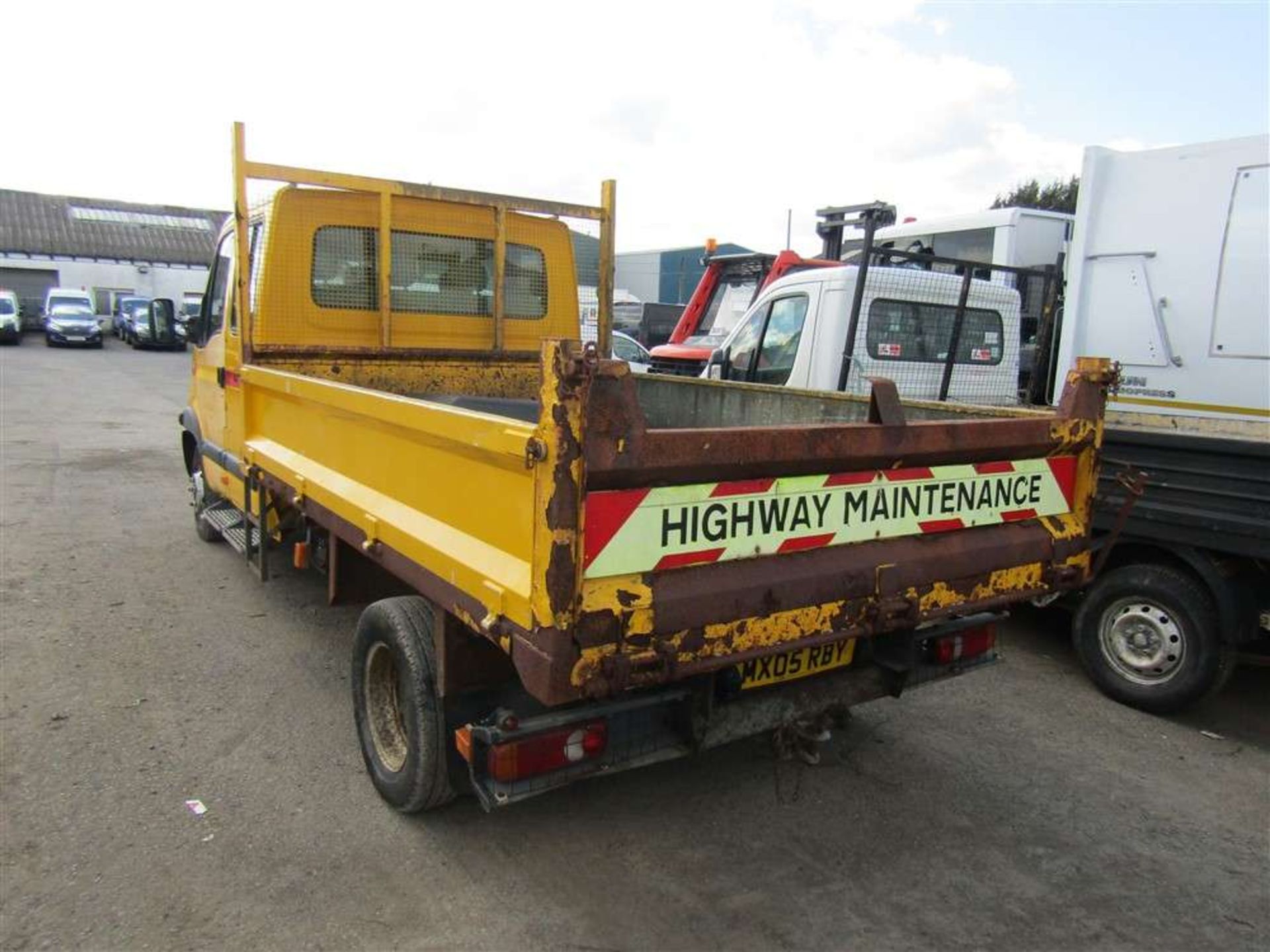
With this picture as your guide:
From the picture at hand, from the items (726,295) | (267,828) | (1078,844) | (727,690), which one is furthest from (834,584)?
(726,295)

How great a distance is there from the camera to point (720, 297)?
11.5 m

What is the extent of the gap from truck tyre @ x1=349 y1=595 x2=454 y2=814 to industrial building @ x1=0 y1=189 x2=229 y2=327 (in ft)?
129

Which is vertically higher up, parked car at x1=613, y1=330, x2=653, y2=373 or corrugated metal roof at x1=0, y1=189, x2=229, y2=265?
corrugated metal roof at x1=0, y1=189, x2=229, y2=265

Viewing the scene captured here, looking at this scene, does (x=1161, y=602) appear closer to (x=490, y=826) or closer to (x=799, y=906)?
(x=799, y=906)

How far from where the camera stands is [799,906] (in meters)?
2.83

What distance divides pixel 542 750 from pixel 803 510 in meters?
1.06

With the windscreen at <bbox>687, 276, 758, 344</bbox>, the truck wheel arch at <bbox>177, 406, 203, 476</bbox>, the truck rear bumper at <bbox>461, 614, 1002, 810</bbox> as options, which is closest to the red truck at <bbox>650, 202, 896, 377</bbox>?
the windscreen at <bbox>687, 276, 758, 344</bbox>

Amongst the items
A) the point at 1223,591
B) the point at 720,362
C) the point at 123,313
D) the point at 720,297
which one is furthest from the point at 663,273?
the point at 1223,591

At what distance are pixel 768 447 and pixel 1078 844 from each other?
2050mm

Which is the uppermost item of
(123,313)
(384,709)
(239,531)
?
(123,313)

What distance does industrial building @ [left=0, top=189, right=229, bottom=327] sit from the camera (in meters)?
40.5

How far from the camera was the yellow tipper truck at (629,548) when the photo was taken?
229 centimetres

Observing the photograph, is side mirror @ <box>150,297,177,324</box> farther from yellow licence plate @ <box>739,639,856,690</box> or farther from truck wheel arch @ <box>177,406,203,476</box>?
yellow licence plate @ <box>739,639,856,690</box>

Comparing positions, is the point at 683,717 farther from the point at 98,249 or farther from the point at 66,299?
the point at 98,249
